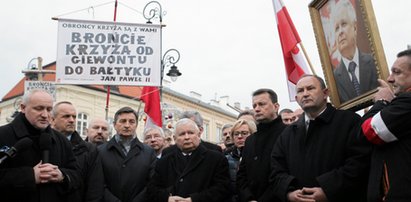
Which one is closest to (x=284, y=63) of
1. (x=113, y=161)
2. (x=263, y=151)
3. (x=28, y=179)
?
(x=263, y=151)

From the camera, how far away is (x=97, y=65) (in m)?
8.70

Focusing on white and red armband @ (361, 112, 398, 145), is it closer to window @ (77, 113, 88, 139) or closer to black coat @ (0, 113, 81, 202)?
black coat @ (0, 113, 81, 202)

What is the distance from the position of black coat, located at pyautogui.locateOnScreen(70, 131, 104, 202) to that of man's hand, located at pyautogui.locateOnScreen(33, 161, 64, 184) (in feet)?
2.39

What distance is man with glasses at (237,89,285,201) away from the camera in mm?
5297

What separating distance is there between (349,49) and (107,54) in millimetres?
5060

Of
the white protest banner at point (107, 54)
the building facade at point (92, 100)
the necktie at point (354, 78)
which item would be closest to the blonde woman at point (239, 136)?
the necktie at point (354, 78)

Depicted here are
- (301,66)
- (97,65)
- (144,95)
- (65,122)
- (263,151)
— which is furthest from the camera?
(144,95)

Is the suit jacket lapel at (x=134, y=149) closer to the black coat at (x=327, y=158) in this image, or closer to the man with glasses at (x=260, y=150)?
the man with glasses at (x=260, y=150)

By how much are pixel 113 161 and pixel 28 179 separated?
1.71 m

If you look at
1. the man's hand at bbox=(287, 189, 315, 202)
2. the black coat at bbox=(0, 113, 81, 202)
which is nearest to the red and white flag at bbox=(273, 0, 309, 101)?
the man's hand at bbox=(287, 189, 315, 202)

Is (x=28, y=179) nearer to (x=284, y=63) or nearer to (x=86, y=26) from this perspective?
(x=284, y=63)

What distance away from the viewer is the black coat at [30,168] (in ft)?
14.1

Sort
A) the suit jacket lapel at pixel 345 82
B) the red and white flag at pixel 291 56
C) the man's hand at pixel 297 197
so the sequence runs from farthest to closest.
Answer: the red and white flag at pixel 291 56
the suit jacket lapel at pixel 345 82
the man's hand at pixel 297 197

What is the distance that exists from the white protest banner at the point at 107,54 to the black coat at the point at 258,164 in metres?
3.72
